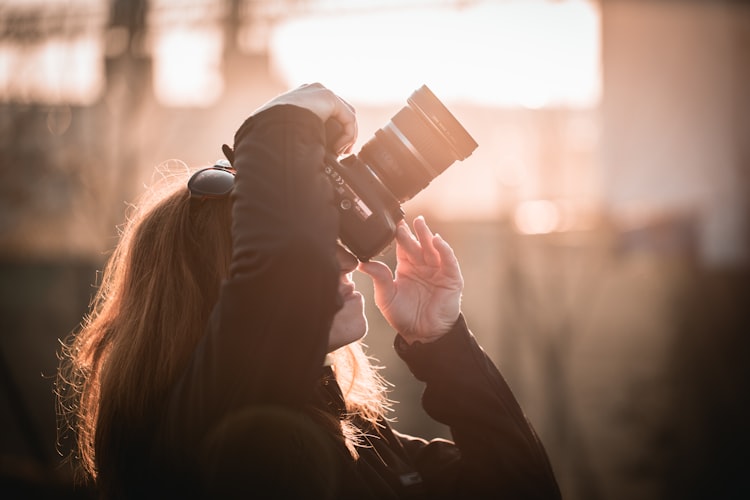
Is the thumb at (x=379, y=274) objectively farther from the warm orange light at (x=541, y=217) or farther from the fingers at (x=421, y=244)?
the warm orange light at (x=541, y=217)

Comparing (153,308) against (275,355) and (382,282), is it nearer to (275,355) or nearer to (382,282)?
(275,355)

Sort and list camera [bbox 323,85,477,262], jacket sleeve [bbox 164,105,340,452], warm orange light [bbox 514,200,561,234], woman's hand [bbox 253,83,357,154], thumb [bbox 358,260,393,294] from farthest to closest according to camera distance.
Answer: warm orange light [bbox 514,200,561,234], thumb [bbox 358,260,393,294], camera [bbox 323,85,477,262], woman's hand [bbox 253,83,357,154], jacket sleeve [bbox 164,105,340,452]

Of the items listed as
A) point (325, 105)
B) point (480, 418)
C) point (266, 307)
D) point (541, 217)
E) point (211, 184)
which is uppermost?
point (325, 105)

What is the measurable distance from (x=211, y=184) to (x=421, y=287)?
57cm

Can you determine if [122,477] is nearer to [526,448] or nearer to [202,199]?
[202,199]

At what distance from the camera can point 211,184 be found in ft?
3.94

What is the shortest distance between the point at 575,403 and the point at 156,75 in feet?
20.5

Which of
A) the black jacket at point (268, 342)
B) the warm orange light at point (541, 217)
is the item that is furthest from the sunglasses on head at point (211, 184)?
the warm orange light at point (541, 217)

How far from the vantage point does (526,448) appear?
4.73 ft

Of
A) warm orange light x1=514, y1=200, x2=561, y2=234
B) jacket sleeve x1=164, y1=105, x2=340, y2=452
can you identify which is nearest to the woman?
jacket sleeve x1=164, y1=105, x2=340, y2=452

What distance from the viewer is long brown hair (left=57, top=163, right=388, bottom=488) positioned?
3.86 feet

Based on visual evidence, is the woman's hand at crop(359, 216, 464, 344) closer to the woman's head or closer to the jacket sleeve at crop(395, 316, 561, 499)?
the jacket sleeve at crop(395, 316, 561, 499)

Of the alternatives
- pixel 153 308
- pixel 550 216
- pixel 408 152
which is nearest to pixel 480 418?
pixel 408 152

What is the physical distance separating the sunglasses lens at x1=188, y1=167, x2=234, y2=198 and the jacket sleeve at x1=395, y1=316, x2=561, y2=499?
56cm
